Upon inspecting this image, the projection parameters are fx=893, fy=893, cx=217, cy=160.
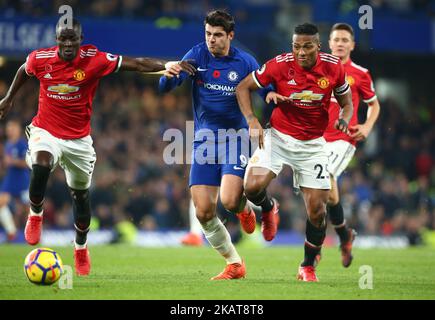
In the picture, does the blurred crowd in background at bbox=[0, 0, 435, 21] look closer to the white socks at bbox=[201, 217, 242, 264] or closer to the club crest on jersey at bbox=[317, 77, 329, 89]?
the white socks at bbox=[201, 217, 242, 264]

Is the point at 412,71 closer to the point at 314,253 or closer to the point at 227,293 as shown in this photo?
the point at 314,253

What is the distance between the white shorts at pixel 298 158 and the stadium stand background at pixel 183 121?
9.38 meters

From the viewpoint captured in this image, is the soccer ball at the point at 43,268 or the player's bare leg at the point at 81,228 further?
the player's bare leg at the point at 81,228

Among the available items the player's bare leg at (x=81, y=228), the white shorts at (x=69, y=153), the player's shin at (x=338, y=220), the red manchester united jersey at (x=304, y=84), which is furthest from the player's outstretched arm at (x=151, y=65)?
the player's shin at (x=338, y=220)

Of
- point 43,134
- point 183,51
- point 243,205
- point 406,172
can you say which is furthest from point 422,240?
point 43,134

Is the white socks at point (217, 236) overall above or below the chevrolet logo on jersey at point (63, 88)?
below

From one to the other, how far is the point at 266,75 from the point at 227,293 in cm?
248

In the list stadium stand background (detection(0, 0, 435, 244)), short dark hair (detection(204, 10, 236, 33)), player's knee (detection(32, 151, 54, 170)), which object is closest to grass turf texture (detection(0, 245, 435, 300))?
player's knee (detection(32, 151, 54, 170))

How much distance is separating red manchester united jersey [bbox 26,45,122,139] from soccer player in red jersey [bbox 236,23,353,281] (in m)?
1.55

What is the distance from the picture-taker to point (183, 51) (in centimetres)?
2131

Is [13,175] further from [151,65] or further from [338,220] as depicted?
[151,65]

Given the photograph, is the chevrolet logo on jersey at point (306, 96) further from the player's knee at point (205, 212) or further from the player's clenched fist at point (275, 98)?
the player's knee at point (205, 212)

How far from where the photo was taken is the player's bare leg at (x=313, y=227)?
31.1 feet
